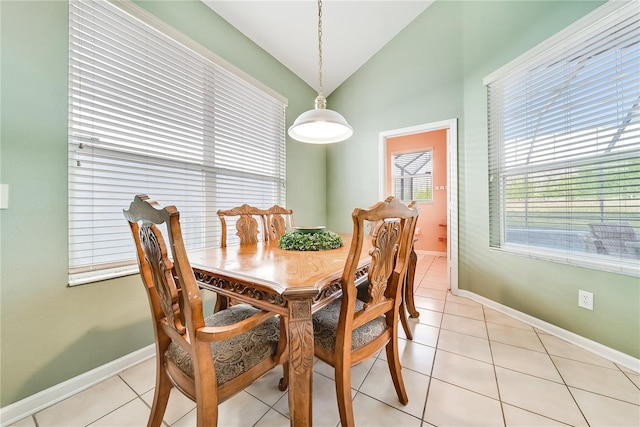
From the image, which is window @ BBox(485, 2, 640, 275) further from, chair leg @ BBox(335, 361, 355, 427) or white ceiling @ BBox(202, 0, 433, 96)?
chair leg @ BBox(335, 361, 355, 427)

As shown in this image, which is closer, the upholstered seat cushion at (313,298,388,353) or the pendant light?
the upholstered seat cushion at (313,298,388,353)

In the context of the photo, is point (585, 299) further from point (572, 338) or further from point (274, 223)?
point (274, 223)

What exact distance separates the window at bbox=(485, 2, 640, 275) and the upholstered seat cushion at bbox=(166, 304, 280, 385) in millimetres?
2338

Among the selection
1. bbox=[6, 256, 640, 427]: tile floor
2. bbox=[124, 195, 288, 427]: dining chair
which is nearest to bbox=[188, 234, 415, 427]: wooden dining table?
bbox=[124, 195, 288, 427]: dining chair

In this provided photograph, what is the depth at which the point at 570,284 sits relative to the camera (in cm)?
184

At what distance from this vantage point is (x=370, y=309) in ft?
3.64

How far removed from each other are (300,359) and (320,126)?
5.14 ft

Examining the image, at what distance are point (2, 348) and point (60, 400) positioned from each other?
0.42m

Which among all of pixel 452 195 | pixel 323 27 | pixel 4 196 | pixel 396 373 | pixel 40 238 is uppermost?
pixel 323 27

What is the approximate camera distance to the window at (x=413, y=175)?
16.9 feet

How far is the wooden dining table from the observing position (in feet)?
2.79

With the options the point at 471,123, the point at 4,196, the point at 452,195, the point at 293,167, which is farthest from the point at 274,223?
the point at 471,123

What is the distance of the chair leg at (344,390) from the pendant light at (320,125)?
4.72ft

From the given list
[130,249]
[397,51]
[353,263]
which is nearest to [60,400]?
[130,249]
